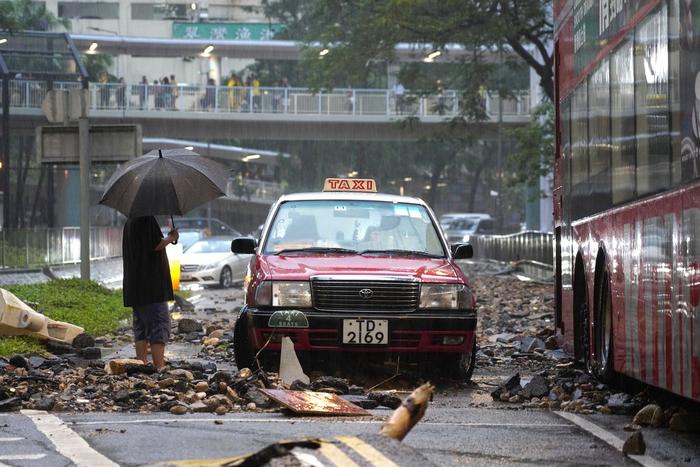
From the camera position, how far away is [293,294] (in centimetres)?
1295

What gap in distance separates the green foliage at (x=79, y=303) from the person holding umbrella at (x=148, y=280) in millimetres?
5497

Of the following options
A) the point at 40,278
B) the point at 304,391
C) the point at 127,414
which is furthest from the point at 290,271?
Answer: the point at 40,278

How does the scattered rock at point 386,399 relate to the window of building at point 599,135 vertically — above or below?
below

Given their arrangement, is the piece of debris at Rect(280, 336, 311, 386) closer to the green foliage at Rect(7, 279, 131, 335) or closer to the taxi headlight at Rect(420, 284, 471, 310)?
the taxi headlight at Rect(420, 284, 471, 310)

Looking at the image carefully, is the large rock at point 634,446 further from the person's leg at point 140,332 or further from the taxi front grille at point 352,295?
the person's leg at point 140,332

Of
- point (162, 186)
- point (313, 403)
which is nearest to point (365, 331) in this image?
point (313, 403)

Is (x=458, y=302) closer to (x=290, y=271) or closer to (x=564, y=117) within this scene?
(x=290, y=271)

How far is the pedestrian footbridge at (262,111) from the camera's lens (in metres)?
58.1

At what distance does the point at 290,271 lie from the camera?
1315cm

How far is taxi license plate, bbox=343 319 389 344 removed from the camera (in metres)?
12.8

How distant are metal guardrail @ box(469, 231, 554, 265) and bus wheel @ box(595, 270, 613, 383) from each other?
71.2ft

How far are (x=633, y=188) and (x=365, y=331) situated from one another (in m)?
3.20

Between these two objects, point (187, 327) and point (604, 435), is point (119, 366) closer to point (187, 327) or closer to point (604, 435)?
point (604, 435)

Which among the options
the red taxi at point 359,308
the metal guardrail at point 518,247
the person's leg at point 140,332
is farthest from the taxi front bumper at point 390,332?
the metal guardrail at point 518,247
